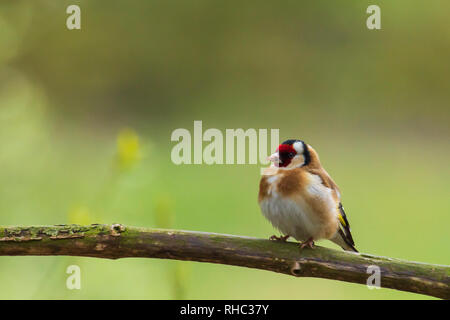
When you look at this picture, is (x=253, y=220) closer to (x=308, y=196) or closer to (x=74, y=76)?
(x=74, y=76)

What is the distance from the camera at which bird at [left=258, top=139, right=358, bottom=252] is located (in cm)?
117

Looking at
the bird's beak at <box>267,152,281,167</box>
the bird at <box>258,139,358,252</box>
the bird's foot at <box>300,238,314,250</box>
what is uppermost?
the bird's beak at <box>267,152,281,167</box>

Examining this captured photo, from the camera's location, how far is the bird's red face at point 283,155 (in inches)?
47.4

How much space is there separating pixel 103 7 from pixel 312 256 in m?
3.09

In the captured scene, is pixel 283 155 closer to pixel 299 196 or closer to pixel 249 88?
pixel 299 196

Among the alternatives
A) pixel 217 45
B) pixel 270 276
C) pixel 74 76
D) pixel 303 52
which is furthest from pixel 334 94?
pixel 270 276

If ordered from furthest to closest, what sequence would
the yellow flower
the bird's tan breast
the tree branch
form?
1. the yellow flower
2. the bird's tan breast
3. the tree branch

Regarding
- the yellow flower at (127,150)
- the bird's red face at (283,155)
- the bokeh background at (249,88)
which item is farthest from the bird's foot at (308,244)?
the bokeh background at (249,88)

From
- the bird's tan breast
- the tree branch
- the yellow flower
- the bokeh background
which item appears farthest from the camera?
the bokeh background

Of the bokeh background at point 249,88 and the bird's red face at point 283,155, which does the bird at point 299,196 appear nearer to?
the bird's red face at point 283,155

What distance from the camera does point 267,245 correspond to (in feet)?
3.40

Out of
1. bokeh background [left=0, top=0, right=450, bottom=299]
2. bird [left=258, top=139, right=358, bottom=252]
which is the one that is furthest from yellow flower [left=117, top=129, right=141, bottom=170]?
bokeh background [left=0, top=0, right=450, bottom=299]

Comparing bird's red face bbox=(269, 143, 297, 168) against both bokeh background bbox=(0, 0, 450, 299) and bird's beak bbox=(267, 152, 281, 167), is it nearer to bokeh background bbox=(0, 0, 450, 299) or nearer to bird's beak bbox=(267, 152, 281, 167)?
bird's beak bbox=(267, 152, 281, 167)

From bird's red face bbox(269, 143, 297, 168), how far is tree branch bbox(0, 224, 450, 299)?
222mm
